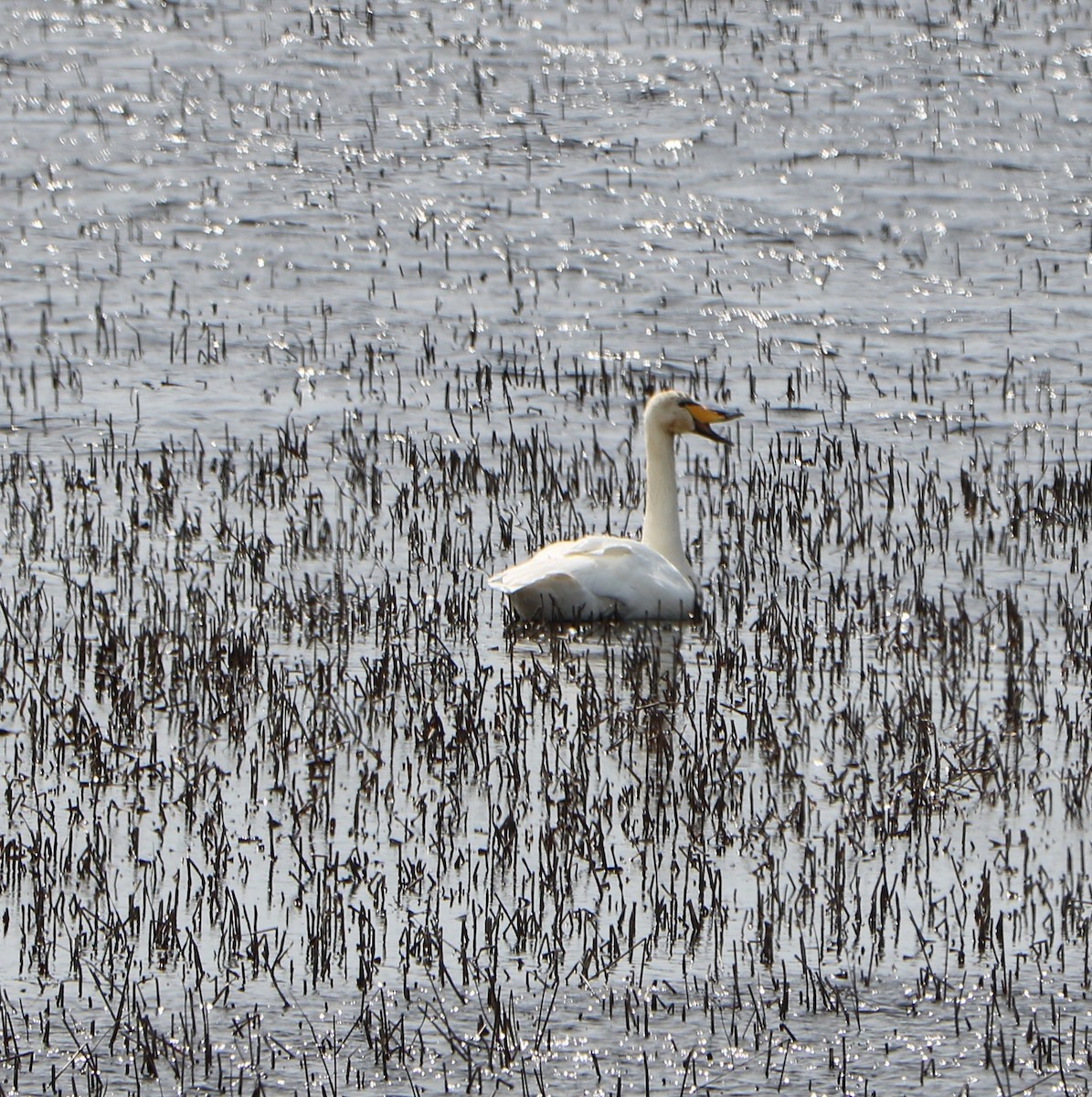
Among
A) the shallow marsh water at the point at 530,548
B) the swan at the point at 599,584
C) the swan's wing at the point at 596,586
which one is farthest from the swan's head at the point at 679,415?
the swan's wing at the point at 596,586

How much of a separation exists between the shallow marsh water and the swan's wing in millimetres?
182

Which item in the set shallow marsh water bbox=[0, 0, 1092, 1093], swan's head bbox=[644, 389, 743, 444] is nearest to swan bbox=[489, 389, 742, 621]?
shallow marsh water bbox=[0, 0, 1092, 1093]

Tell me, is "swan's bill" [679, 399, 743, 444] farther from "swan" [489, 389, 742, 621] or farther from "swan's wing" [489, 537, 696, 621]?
"swan's wing" [489, 537, 696, 621]

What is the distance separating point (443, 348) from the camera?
15.9m

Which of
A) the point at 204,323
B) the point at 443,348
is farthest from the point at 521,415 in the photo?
the point at 204,323

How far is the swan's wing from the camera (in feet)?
29.9

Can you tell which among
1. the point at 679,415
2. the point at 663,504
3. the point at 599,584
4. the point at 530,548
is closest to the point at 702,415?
the point at 679,415

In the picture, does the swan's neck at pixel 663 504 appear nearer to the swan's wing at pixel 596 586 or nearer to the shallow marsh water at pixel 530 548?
the shallow marsh water at pixel 530 548

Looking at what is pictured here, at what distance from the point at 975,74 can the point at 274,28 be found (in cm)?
806

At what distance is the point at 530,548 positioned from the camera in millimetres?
10695

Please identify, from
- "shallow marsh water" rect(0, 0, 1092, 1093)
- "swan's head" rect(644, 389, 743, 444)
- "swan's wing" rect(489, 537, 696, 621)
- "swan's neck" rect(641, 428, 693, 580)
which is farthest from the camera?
"swan's head" rect(644, 389, 743, 444)

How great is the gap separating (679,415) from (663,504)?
2.25 feet

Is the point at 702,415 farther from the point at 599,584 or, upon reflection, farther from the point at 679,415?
the point at 599,584

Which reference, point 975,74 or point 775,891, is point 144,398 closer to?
point 775,891
